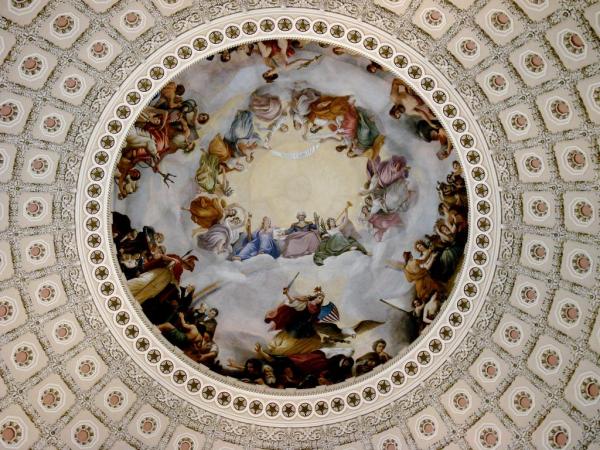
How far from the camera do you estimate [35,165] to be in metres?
19.4

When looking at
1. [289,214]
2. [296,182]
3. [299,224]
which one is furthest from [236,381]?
[296,182]

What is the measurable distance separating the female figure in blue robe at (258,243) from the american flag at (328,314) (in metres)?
2.03

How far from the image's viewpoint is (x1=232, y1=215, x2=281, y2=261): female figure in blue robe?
24266mm

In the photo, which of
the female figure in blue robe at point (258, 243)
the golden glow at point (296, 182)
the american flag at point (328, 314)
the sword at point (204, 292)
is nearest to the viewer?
the sword at point (204, 292)

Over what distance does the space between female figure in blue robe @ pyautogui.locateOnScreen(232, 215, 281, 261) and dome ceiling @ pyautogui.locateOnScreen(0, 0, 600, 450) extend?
59 millimetres

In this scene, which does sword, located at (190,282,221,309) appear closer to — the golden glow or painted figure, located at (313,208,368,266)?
the golden glow

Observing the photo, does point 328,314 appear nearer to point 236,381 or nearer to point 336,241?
point 336,241

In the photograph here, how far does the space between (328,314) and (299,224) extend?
2.69 m

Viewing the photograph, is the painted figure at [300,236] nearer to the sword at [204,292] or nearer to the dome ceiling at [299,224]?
the dome ceiling at [299,224]

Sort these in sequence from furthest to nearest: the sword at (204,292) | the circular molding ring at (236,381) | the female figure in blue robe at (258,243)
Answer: the female figure in blue robe at (258,243), the sword at (204,292), the circular molding ring at (236,381)

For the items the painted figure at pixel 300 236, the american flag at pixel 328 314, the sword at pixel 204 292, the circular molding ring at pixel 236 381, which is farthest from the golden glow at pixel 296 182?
the circular molding ring at pixel 236 381

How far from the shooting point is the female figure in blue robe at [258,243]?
24.3 meters

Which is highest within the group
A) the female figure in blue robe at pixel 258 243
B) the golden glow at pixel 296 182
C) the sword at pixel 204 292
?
the golden glow at pixel 296 182

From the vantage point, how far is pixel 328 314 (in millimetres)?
24062
